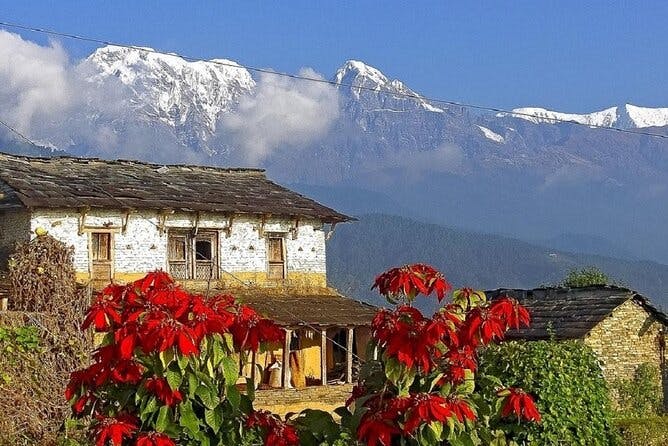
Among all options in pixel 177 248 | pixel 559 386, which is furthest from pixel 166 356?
pixel 177 248

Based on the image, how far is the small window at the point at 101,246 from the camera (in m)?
→ 30.0

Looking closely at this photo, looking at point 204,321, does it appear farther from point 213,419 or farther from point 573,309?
point 573,309

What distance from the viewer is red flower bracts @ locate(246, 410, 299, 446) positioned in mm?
8656

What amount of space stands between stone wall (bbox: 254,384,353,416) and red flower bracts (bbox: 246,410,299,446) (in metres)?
20.6

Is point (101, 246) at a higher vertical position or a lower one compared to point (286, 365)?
higher

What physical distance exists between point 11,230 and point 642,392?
19002 mm

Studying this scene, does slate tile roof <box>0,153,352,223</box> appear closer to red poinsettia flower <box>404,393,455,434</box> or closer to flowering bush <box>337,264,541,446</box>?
flowering bush <box>337,264,541,446</box>

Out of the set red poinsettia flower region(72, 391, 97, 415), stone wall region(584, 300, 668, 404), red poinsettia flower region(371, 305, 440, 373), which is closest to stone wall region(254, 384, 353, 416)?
stone wall region(584, 300, 668, 404)

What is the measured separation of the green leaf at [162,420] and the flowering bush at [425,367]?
159 cm

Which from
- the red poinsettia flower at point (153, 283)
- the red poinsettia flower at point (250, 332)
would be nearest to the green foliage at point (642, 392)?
the red poinsettia flower at point (250, 332)

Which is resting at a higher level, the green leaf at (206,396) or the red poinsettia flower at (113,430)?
the green leaf at (206,396)

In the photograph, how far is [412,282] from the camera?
845 centimetres

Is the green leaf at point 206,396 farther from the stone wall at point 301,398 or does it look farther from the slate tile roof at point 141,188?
the stone wall at point 301,398

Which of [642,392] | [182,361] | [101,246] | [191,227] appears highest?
[191,227]
